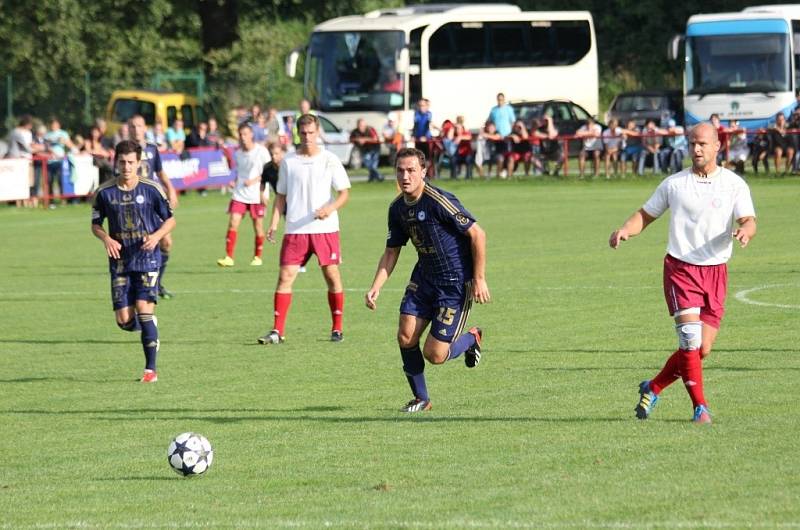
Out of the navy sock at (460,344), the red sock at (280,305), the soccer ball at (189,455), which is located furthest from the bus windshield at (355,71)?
the soccer ball at (189,455)

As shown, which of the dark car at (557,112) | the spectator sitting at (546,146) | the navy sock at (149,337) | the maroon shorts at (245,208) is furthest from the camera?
the dark car at (557,112)

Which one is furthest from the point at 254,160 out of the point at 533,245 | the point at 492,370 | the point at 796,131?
the point at 796,131

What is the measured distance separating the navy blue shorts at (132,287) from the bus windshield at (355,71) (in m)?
32.0

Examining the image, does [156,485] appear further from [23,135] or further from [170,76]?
[170,76]

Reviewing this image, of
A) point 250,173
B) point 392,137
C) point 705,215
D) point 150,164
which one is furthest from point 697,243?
point 392,137

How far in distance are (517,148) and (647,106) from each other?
33.6 feet

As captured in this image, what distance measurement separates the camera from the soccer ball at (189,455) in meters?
8.80

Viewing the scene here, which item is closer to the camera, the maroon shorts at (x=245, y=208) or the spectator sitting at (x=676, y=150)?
the maroon shorts at (x=245, y=208)

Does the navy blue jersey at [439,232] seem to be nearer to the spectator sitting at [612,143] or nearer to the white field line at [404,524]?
the white field line at [404,524]

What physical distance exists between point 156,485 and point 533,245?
1589 centimetres

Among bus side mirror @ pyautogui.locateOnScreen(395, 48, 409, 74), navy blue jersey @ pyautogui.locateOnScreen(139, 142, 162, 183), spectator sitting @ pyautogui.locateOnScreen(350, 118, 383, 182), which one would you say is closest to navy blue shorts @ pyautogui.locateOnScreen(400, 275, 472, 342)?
navy blue jersey @ pyautogui.locateOnScreen(139, 142, 162, 183)

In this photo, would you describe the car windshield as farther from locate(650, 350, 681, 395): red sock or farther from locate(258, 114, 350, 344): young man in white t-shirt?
locate(650, 350, 681, 395): red sock

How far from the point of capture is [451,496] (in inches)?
318

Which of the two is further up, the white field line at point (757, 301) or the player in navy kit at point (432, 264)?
the player in navy kit at point (432, 264)
